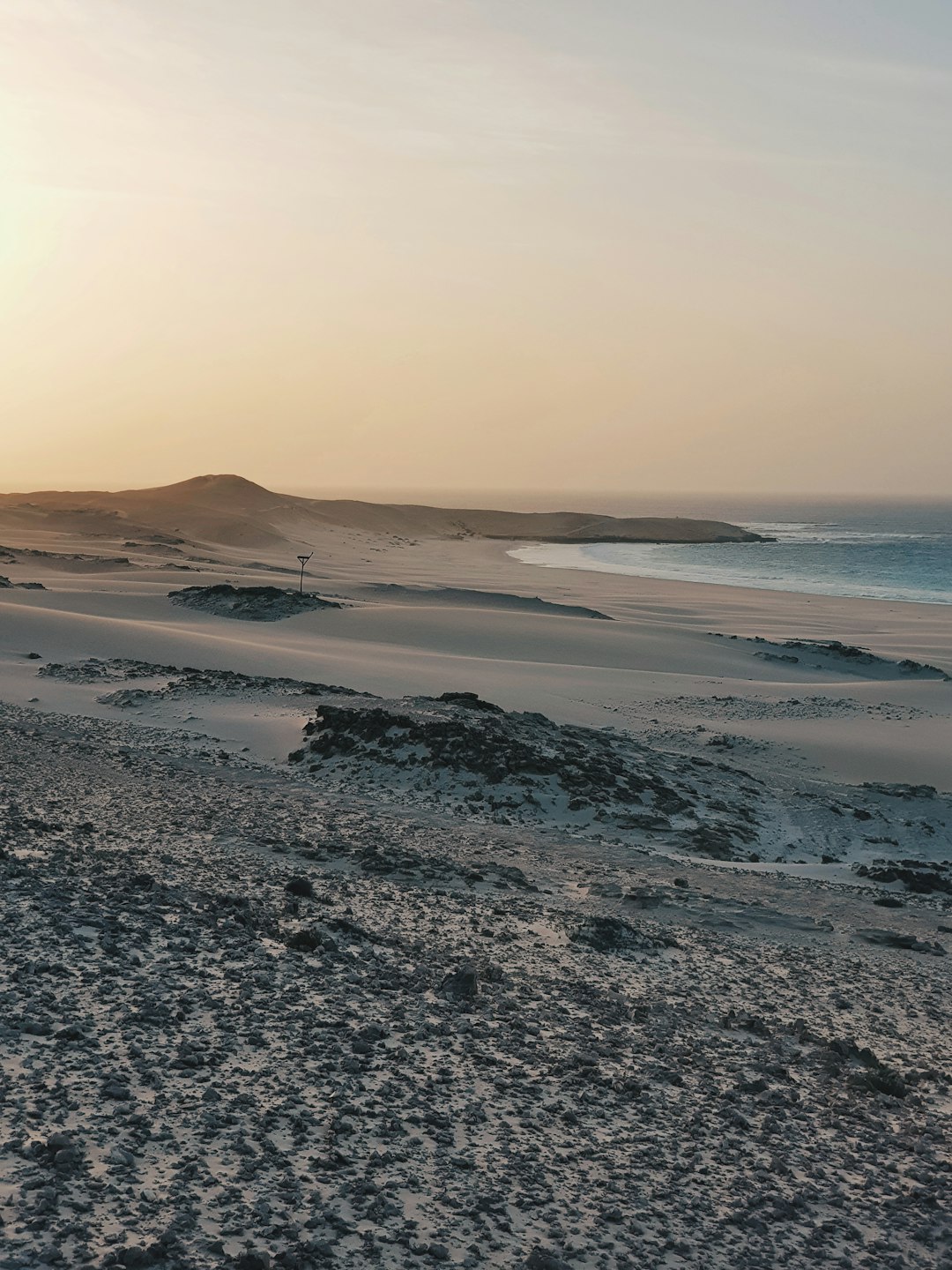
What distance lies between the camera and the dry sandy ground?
554 cm

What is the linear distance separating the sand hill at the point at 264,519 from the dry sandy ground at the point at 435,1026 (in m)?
80.1

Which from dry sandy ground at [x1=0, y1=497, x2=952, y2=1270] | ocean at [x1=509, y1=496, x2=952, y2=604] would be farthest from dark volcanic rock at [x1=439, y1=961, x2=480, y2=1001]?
ocean at [x1=509, y1=496, x2=952, y2=604]

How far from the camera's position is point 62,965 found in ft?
25.7

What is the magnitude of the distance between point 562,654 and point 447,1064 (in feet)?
90.1

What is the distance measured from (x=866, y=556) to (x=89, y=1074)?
117327 mm

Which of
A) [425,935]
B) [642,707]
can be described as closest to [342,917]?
[425,935]

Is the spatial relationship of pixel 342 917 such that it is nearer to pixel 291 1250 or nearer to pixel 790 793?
pixel 291 1250

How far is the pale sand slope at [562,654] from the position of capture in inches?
942

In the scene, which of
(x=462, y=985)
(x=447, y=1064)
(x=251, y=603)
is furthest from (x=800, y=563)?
(x=447, y=1064)

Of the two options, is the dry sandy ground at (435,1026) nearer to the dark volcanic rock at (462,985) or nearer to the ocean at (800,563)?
the dark volcanic rock at (462,985)

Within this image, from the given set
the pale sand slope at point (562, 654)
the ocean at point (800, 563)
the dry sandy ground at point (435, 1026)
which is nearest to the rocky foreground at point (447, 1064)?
the dry sandy ground at point (435, 1026)

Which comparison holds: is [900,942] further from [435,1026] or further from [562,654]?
[562,654]

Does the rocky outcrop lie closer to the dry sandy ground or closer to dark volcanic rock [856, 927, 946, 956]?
the dry sandy ground

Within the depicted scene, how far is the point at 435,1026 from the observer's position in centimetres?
779
